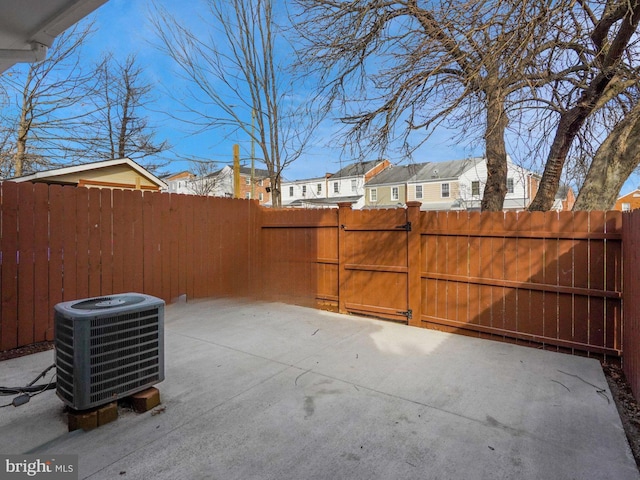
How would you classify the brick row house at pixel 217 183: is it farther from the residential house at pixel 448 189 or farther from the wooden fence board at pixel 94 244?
the wooden fence board at pixel 94 244

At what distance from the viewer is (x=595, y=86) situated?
4.62 meters

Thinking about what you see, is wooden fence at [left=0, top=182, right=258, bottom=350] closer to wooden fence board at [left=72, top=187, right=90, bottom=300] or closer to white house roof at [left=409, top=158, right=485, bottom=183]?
wooden fence board at [left=72, top=187, right=90, bottom=300]

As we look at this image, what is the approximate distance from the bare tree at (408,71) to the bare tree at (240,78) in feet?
4.37

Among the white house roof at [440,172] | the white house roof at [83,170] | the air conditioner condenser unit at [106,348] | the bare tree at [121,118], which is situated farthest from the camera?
the white house roof at [440,172]

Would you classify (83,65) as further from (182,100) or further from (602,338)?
(602,338)

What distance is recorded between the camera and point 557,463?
198 cm

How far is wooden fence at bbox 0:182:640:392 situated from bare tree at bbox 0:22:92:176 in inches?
350

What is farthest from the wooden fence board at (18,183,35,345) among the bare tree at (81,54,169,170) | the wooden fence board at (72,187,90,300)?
the bare tree at (81,54,169,170)

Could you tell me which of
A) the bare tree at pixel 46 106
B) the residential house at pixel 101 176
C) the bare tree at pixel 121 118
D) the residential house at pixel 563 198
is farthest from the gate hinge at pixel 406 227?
the bare tree at pixel 121 118

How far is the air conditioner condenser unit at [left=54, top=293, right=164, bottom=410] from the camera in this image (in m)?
2.19

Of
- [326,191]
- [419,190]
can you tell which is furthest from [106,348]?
[326,191]

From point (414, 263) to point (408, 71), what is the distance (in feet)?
9.03

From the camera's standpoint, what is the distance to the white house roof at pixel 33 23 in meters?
2.07

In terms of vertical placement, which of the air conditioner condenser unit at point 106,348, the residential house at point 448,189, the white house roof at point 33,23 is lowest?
the air conditioner condenser unit at point 106,348
